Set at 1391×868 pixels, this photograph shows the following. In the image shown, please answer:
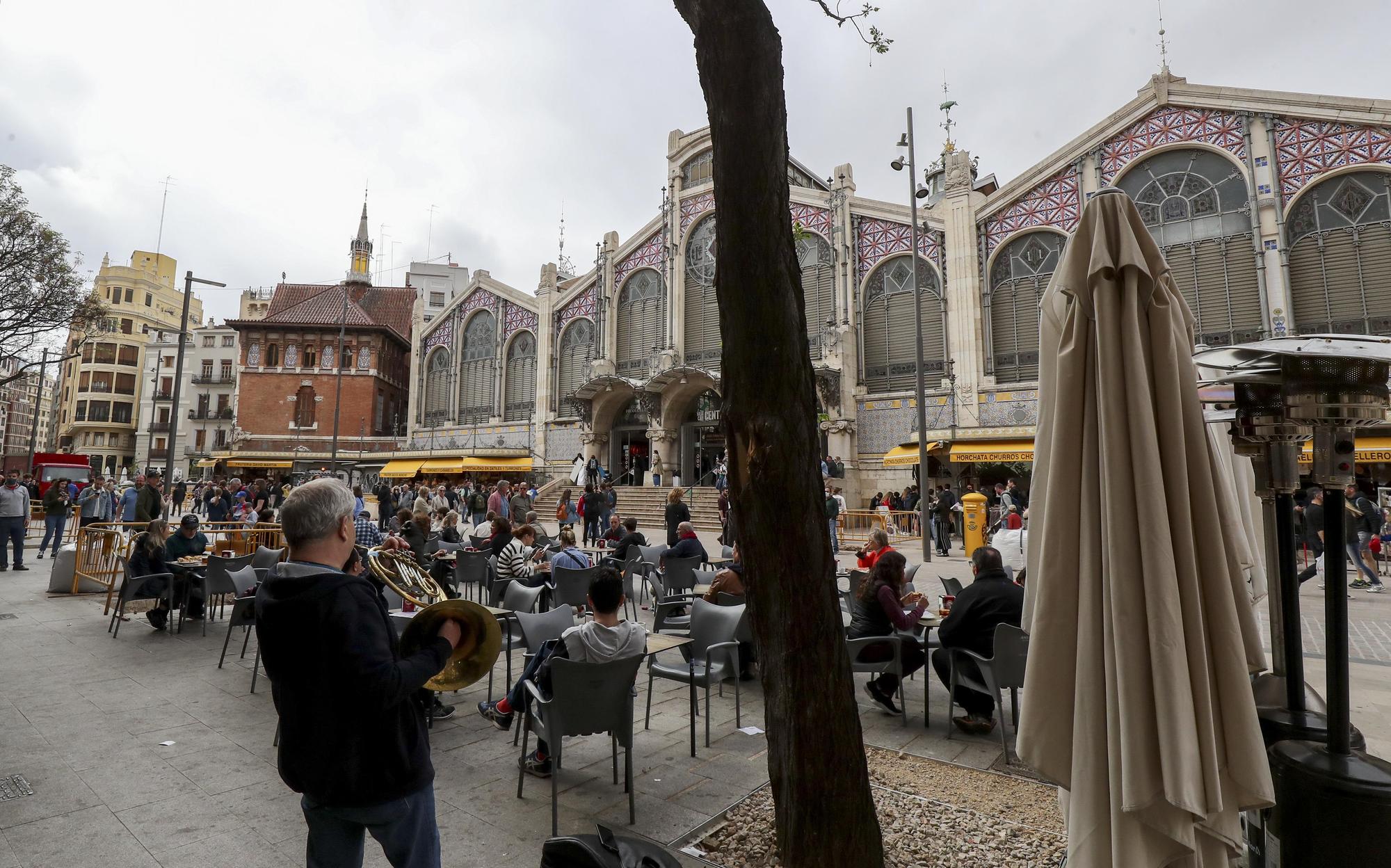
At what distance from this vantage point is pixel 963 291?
2131cm

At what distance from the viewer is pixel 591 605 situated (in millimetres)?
4117

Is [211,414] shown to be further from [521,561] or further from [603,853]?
[603,853]

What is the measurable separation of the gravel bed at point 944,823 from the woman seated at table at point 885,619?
1.04 m

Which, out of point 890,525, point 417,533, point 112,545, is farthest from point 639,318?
point 112,545

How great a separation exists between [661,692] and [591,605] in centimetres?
226

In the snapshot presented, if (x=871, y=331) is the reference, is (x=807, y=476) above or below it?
below

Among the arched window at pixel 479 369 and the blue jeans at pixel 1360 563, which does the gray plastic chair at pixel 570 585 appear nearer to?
the blue jeans at pixel 1360 563

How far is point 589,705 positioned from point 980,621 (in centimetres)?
279

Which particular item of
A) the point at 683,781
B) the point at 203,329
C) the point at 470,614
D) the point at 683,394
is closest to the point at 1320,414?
the point at 470,614

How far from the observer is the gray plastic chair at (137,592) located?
7.32 meters

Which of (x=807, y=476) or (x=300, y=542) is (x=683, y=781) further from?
(x=300, y=542)

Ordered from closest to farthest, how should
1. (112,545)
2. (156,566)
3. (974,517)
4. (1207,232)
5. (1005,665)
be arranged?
1. (1005,665)
2. (156,566)
3. (112,545)
4. (974,517)
5. (1207,232)

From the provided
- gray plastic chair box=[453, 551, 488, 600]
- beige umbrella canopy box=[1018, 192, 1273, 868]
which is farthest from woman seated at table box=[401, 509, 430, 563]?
beige umbrella canopy box=[1018, 192, 1273, 868]

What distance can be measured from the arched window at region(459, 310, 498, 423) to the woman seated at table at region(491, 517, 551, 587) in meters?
24.8
